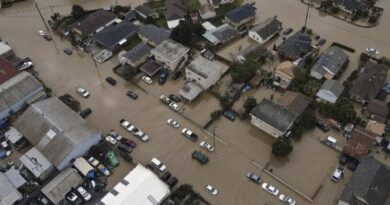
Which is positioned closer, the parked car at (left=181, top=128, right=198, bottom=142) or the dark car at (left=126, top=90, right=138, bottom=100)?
the parked car at (left=181, top=128, right=198, bottom=142)

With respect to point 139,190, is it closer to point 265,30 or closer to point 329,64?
point 329,64

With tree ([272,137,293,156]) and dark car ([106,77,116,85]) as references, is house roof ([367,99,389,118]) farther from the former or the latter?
dark car ([106,77,116,85])

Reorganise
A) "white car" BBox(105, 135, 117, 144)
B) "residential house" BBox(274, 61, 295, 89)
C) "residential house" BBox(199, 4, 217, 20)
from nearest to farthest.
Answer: "white car" BBox(105, 135, 117, 144) < "residential house" BBox(274, 61, 295, 89) < "residential house" BBox(199, 4, 217, 20)

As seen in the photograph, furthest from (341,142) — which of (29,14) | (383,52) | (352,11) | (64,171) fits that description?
(29,14)

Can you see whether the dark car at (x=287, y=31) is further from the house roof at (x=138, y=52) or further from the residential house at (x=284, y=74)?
the house roof at (x=138, y=52)

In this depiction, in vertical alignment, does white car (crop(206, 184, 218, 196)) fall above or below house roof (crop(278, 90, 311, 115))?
below

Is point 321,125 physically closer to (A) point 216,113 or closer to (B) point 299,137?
(B) point 299,137

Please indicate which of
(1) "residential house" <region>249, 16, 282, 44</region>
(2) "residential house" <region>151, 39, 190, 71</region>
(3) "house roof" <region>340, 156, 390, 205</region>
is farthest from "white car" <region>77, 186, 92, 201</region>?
(1) "residential house" <region>249, 16, 282, 44</region>
